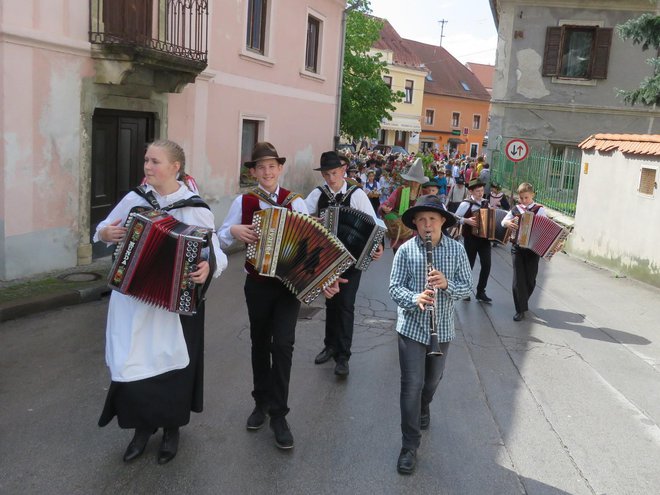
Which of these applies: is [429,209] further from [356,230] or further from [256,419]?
[256,419]

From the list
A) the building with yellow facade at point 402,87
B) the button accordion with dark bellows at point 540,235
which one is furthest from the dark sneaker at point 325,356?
the building with yellow facade at point 402,87

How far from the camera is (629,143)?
12531 millimetres

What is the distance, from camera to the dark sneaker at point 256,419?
4.57 m

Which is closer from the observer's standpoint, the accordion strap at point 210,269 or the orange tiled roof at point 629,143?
the accordion strap at point 210,269

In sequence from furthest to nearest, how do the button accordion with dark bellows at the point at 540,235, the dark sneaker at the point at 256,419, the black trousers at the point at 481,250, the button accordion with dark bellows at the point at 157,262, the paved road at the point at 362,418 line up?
the black trousers at the point at 481,250
the button accordion with dark bellows at the point at 540,235
the dark sneaker at the point at 256,419
the paved road at the point at 362,418
the button accordion with dark bellows at the point at 157,262

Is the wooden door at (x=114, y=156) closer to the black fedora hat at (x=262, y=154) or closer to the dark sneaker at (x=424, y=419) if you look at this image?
the black fedora hat at (x=262, y=154)

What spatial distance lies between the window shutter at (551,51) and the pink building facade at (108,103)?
1019 cm

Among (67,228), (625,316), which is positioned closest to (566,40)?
(625,316)

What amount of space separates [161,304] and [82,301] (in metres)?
5.19

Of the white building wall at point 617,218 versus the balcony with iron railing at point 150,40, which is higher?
the balcony with iron railing at point 150,40

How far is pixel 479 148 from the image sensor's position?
6681 cm

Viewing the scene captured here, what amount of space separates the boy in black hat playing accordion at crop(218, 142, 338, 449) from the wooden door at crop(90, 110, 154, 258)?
21.5 feet

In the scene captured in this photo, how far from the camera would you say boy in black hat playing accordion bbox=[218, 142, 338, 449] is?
14.3ft

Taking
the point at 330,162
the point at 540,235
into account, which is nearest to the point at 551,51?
the point at 540,235
